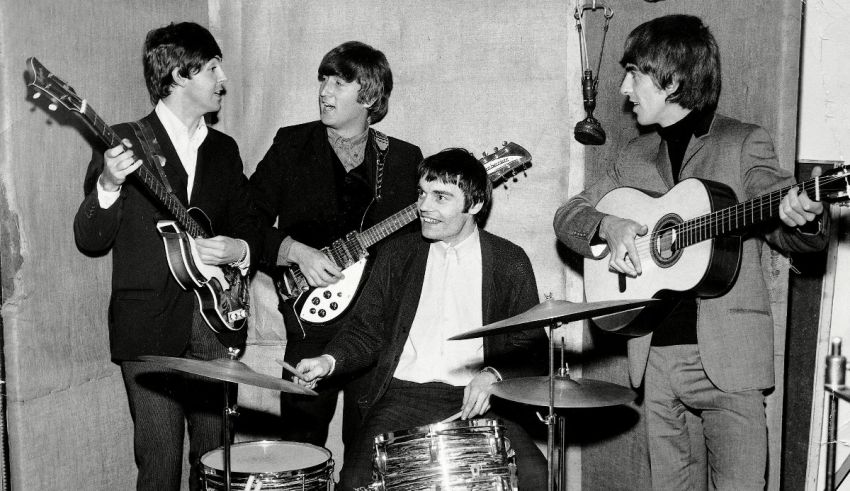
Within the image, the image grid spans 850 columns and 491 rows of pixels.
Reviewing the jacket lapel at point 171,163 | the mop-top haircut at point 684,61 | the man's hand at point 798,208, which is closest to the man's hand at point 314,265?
the jacket lapel at point 171,163

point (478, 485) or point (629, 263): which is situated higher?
point (629, 263)

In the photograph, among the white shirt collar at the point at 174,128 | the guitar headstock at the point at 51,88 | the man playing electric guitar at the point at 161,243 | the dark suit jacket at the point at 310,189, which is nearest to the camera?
the guitar headstock at the point at 51,88

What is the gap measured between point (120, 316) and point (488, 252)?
1.64m

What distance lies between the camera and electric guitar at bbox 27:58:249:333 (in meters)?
3.56

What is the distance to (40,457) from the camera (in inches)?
141

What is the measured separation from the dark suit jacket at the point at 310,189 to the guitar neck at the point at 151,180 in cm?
54

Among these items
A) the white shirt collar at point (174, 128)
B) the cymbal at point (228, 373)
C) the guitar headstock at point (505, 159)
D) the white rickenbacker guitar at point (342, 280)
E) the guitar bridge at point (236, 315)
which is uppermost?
the white shirt collar at point (174, 128)

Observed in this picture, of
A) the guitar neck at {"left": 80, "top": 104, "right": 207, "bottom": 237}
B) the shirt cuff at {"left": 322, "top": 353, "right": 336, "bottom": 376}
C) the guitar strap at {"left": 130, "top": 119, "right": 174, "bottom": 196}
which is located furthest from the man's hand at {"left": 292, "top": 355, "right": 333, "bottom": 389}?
the guitar strap at {"left": 130, "top": 119, "right": 174, "bottom": 196}

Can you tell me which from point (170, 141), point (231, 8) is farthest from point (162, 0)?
point (170, 141)

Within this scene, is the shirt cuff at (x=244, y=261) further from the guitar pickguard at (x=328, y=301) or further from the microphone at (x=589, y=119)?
the microphone at (x=589, y=119)

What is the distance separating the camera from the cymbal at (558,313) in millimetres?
2730

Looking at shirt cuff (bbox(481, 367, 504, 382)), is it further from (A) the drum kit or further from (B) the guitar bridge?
(B) the guitar bridge

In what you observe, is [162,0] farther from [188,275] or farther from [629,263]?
[629,263]

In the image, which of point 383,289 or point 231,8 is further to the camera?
point 231,8
